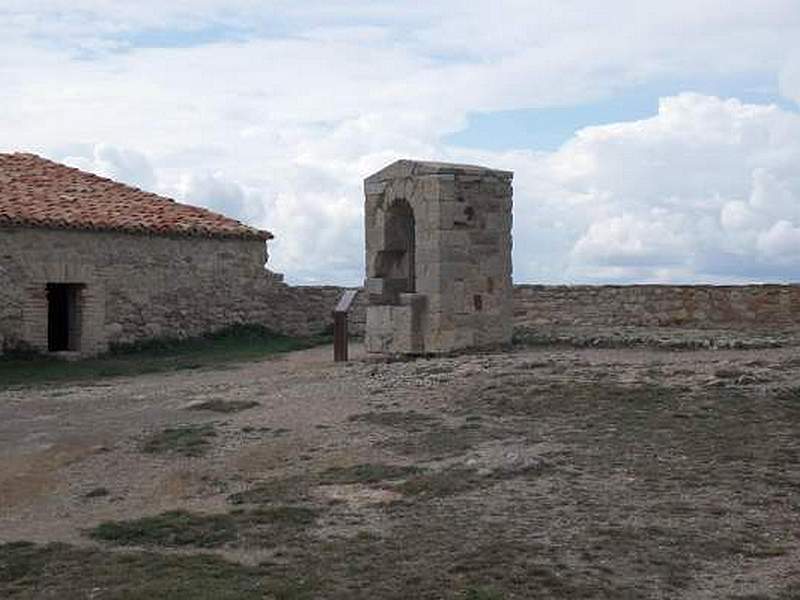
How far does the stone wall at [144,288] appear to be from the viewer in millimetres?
19578

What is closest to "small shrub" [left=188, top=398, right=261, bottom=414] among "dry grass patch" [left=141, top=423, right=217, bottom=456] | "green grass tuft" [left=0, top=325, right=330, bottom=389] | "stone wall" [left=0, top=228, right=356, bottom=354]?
"dry grass patch" [left=141, top=423, right=217, bottom=456]

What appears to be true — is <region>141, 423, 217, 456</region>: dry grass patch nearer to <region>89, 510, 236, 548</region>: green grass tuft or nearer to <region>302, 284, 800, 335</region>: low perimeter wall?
<region>89, 510, 236, 548</region>: green grass tuft

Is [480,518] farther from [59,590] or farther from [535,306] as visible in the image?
[535,306]

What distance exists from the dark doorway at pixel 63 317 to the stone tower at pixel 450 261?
6.14m

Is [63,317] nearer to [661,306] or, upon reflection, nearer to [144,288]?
[144,288]

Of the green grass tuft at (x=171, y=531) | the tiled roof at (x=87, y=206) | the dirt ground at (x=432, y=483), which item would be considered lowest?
the green grass tuft at (x=171, y=531)

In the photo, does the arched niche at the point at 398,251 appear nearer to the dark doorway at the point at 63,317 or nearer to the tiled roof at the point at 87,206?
the tiled roof at the point at 87,206

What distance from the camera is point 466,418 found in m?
11.3

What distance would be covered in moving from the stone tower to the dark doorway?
20.1 feet

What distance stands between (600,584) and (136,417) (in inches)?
278

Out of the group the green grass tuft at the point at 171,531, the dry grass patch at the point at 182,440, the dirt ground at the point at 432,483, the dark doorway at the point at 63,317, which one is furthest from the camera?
the dark doorway at the point at 63,317

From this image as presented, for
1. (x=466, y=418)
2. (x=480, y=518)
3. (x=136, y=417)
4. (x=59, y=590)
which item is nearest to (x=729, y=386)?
(x=466, y=418)

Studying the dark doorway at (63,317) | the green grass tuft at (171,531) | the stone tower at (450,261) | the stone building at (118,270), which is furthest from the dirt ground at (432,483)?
the dark doorway at (63,317)

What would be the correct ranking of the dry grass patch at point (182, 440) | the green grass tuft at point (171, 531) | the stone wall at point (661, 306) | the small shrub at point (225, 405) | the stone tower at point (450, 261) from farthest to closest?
the stone wall at point (661, 306), the stone tower at point (450, 261), the small shrub at point (225, 405), the dry grass patch at point (182, 440), the green grass tuft at point (171, 531)
